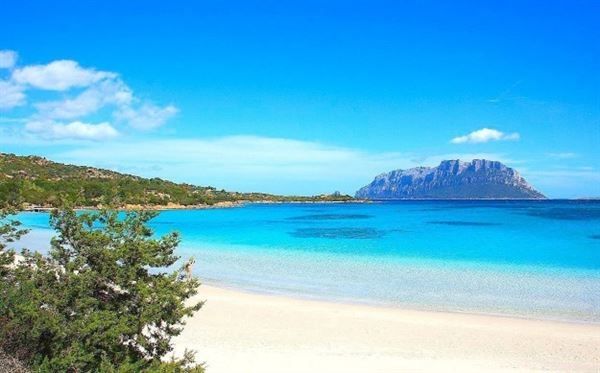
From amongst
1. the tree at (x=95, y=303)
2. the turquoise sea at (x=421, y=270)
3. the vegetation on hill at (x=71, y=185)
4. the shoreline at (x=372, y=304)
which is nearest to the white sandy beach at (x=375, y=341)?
the shoreline at (x=372, y=304)

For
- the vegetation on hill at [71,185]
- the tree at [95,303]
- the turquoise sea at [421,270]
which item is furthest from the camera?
the vegetation on hill at [71,185]

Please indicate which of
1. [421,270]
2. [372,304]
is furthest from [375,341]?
[421,270]

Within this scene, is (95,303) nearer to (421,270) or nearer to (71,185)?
(421,270)

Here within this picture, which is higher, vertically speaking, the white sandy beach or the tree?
the tree

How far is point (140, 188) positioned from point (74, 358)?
8993 centimetres

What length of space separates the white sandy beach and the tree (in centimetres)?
343

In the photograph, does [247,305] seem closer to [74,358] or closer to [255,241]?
[74,358]

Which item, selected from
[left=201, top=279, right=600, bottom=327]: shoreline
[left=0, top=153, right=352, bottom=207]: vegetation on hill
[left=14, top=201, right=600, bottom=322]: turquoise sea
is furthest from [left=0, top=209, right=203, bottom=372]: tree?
[left=0, top=153, right=352, bottom=207]: vegetation on hill

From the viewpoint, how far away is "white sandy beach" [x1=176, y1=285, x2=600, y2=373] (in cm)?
999

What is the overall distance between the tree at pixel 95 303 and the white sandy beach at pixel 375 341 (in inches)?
135

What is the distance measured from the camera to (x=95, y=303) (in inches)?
246

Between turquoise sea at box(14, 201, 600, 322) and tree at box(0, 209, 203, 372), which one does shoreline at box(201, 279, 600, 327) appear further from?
tree at box(0, 209, 203, 372)

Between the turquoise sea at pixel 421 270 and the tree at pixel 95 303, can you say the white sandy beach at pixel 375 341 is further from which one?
the tree at pixel 95 303

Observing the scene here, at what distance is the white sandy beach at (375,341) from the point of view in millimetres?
9992
